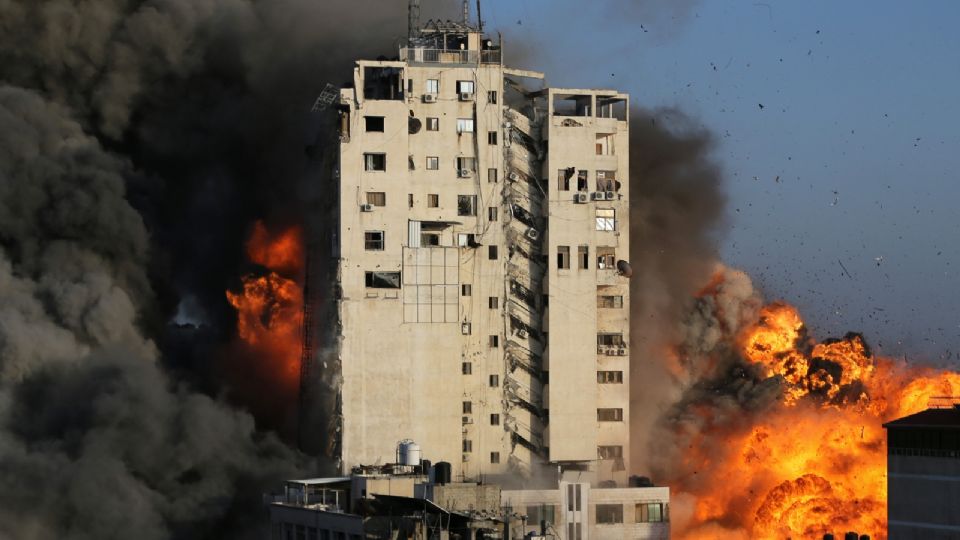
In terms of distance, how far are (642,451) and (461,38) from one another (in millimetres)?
22848

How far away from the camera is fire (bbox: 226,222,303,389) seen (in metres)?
135

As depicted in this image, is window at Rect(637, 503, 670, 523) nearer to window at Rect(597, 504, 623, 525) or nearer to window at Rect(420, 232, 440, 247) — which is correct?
window at Rect(597, 504, 623, 525)

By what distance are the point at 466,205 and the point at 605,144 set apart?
8.14 metres

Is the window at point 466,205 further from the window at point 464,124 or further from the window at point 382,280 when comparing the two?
the window at point 382,280

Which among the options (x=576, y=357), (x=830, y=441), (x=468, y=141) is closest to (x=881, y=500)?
(x=830, y=441)

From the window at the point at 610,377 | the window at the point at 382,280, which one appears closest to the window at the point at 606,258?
the window at the point at 610,377

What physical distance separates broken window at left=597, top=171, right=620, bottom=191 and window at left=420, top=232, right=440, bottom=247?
28.1 ft

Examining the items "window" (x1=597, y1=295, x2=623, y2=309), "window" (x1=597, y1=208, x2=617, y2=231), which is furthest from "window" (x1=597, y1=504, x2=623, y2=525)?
"window" (x1=597, y1=208, x2=617, y2=231)

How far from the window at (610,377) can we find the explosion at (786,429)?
4.80m

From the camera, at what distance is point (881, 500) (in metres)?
130

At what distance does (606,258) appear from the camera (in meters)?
132

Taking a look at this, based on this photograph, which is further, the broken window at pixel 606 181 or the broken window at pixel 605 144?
the broken window at pixel 605 144

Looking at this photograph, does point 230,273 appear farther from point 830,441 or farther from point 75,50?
point 830,441

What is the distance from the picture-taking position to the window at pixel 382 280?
128125 mm
